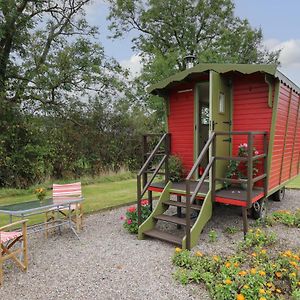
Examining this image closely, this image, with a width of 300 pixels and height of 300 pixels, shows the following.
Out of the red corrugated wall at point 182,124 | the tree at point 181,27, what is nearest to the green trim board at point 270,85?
the red corrugated wall at point 182,124

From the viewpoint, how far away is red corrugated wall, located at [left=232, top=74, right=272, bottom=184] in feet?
16.4

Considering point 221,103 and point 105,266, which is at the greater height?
point 221,103

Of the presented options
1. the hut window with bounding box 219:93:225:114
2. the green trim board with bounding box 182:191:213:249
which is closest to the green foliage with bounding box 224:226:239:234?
the green trim board with bounding box 182:191:213:249

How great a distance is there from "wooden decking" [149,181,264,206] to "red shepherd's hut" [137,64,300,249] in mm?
15

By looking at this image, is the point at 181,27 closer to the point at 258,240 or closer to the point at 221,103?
the point at 221,103

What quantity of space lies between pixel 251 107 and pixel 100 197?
4473 mm

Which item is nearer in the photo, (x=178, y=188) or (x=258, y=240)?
(x=258, y=240)

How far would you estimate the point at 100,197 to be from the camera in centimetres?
743

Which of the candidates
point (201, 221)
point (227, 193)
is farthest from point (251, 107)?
point (201, 221)

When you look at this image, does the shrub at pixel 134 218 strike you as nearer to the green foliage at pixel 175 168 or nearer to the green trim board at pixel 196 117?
the green foliage at pixel 175 168

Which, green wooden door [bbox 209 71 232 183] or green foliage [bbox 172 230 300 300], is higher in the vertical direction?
green wooden door [bbox 209 71 232 183]

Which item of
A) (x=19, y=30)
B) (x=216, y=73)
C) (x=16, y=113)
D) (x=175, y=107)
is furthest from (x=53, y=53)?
(x=216, y=73)

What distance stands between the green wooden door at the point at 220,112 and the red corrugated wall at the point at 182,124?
2.44 ft

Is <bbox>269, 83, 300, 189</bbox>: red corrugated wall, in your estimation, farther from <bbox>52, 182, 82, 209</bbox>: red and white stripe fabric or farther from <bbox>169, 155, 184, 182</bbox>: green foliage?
<bbox>52, 182, 82, 209</bbox>: red and white stripe fabric
